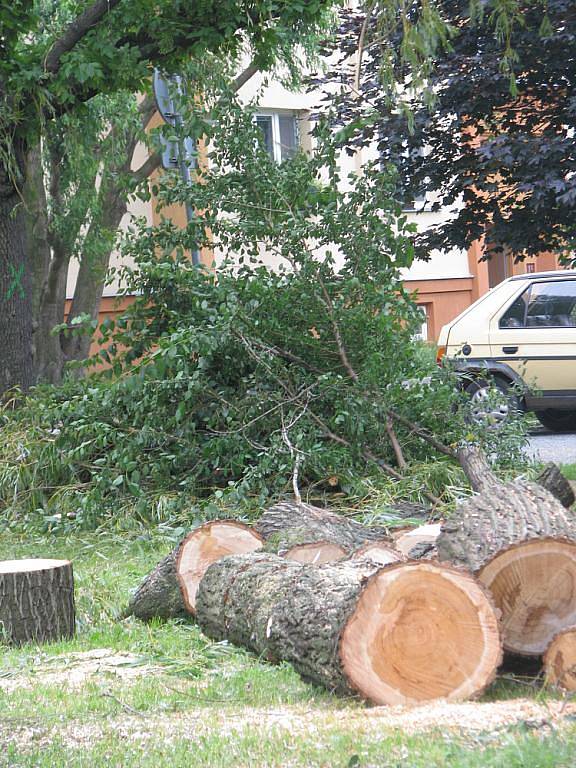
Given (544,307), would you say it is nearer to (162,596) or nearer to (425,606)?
(162,596)

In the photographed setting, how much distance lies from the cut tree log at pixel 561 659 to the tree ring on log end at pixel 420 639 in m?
0.26

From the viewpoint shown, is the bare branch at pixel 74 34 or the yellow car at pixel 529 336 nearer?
the bare branch at pixel 74 34

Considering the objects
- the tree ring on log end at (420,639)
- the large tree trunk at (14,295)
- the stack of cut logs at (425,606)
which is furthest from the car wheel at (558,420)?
the tree ring on log end at (420,639)

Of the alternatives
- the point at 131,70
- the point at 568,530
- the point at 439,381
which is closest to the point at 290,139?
the point at 131,70

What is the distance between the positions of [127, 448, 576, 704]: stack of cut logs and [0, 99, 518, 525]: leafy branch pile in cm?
332

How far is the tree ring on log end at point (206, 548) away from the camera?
19.7 ft

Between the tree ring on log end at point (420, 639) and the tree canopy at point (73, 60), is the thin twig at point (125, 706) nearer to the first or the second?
the tree ring on log end at point (420, 639)

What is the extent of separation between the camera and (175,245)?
9938mm

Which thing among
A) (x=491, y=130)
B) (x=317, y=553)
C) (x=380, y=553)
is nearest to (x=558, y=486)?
(x=317, y=553)

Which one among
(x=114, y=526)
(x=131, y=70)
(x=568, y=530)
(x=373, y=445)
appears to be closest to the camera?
(x=568, y=530)

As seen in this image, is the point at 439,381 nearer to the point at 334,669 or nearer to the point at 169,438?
the point at 169,438

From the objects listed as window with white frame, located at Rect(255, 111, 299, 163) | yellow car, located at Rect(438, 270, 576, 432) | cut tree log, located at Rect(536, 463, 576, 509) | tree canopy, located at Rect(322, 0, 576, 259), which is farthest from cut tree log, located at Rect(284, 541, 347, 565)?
Answer: window with white frame, located at Rect(255, 111, 299, 163)

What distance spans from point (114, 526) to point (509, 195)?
4.44 metres

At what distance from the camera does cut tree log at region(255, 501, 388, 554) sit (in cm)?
620
